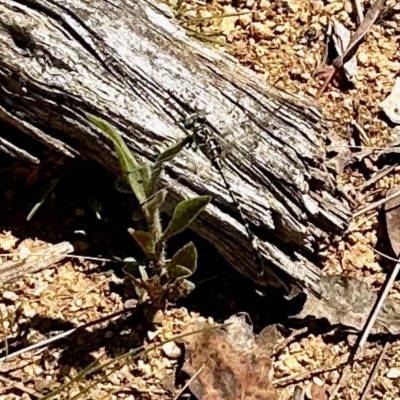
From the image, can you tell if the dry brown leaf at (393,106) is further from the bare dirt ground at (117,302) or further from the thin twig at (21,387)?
the thin twig at (21,387)

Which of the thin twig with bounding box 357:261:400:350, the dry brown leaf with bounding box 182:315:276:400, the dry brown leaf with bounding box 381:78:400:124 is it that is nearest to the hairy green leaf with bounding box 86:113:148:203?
the dry brown leaf with bounding box 182:315:276:400

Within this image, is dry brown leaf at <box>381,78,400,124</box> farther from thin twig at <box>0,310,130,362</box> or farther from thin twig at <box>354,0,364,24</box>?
thin twig at <box>0,310,130,362</box>


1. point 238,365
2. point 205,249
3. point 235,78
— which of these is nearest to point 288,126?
point 235,78

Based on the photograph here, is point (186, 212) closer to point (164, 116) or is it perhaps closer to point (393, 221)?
point (164, 116)

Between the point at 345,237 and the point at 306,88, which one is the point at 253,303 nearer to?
the point at 345,237

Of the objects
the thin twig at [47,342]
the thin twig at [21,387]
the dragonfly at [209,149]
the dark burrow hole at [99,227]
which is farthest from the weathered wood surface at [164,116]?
the thin twig at [21,387]

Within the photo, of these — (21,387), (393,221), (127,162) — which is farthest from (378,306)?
(21,387)
